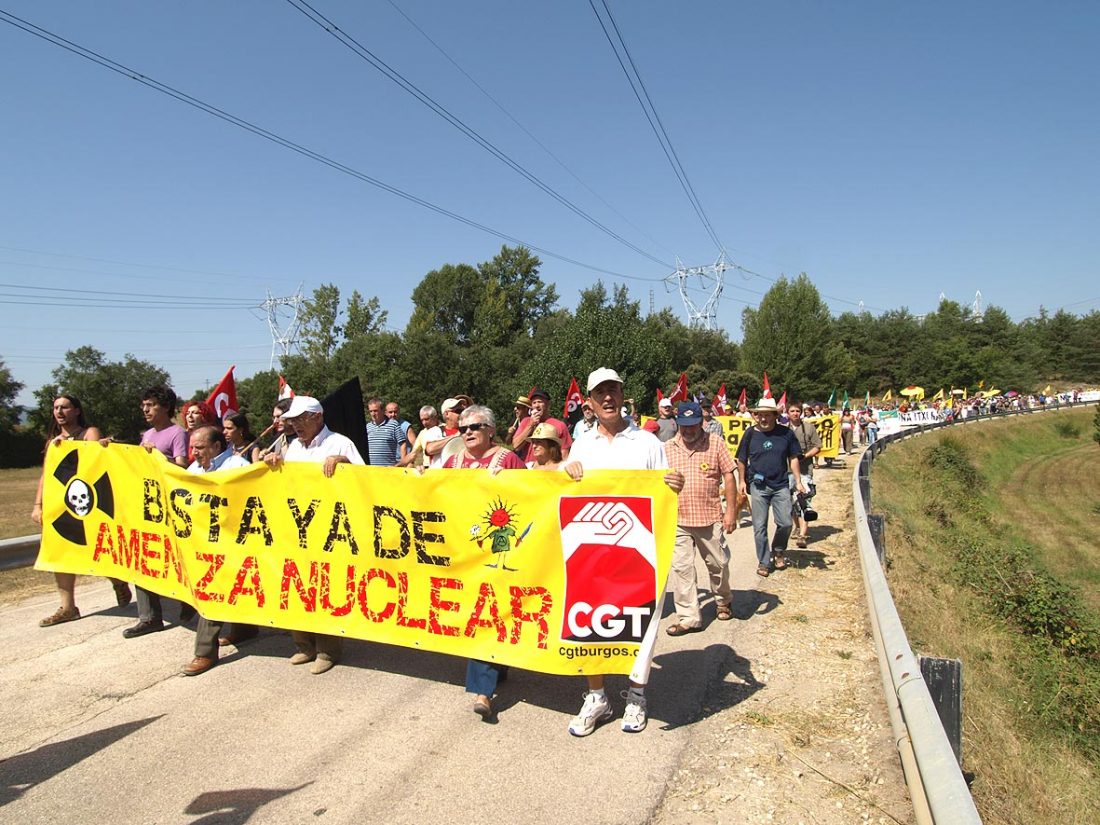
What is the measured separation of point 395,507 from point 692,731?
247 cm

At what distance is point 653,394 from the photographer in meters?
45.2

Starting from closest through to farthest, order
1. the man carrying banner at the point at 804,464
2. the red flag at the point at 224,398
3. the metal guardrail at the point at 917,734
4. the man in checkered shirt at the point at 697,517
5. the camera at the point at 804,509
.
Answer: the metal guardrail at the point at 917,734
the man in checkered shirt at the point at 697,517
the red flag at the point at 224,398
the camera at the point at 804,509
the man carrying banner at the point at 804,464

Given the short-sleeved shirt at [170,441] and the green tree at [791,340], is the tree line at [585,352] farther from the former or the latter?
the short-sleeved shirt at [170,441]

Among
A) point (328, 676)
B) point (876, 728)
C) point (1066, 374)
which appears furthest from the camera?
point (1066, 374)

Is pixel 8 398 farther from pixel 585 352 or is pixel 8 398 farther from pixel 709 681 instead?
pixel 709 681

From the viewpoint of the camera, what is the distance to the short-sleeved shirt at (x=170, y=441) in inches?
243

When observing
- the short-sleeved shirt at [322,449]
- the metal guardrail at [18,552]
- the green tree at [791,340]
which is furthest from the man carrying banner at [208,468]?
the green tree at [791,340]

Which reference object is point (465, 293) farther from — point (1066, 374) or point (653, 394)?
point (1066, 374)

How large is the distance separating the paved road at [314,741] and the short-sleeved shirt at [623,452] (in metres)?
1.60

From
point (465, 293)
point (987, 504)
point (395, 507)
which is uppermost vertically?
point (465, 293)

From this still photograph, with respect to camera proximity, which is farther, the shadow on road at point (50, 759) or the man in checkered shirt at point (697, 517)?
the man in checkered shirt at point (697, 517)

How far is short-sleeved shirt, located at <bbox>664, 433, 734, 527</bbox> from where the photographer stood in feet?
20.1

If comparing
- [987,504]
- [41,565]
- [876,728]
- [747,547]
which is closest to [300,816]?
[876,728]

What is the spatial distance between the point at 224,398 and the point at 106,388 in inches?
2192
